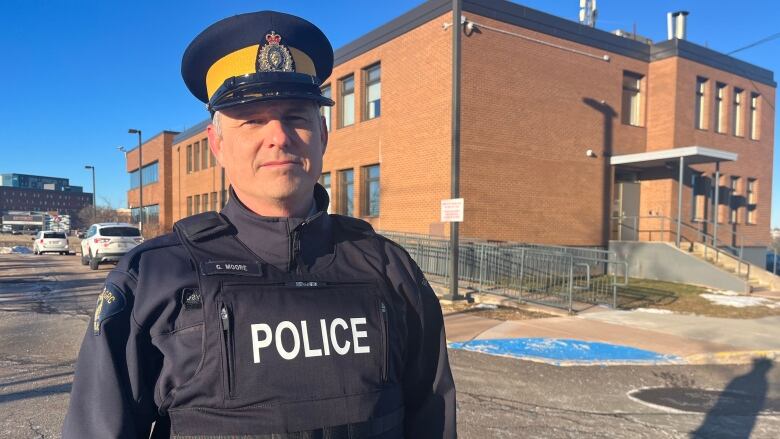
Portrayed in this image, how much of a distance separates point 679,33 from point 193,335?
23.7m

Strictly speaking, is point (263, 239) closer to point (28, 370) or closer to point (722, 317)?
point (28, 370)

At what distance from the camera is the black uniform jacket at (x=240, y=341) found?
4.06ft

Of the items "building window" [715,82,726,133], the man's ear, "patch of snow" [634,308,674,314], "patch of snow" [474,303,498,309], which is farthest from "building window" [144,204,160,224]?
the man's ear

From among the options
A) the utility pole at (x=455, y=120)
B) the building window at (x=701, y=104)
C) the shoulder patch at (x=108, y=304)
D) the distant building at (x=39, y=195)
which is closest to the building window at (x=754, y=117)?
the building window at (x=701, y=104)

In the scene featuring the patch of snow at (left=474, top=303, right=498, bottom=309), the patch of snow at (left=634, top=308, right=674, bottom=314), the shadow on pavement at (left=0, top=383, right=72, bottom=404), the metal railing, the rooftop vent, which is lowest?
the patch of snow at (left=634, top=308, right=674, bottom=314)

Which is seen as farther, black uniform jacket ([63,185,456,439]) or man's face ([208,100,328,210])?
man's face ([208,100,328,210])

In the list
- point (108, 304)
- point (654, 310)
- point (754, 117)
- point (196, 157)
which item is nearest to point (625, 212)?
point (754, 117)

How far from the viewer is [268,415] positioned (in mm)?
1233

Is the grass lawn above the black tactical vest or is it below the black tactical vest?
below

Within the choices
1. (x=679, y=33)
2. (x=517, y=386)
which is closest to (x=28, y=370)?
(x=517, y=386)

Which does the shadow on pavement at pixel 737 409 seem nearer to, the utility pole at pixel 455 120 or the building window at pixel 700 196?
the utility pole at pixel 455 120

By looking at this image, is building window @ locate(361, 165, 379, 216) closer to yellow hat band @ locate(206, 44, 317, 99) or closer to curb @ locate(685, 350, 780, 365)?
curb @ locate(685, 350, 780, 365)

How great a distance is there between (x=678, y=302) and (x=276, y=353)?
12.7 m

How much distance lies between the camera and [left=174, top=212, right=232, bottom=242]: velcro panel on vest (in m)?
1.48
